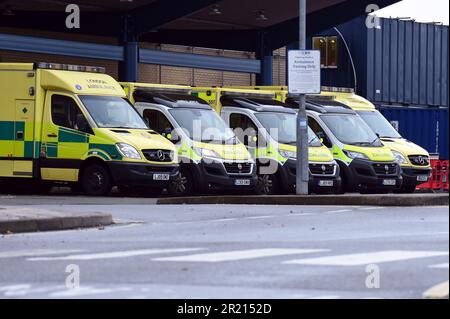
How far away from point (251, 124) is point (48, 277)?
1934 cm

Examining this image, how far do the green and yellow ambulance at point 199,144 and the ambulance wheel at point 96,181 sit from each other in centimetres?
155

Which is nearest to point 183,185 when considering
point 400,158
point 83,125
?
point 83,125

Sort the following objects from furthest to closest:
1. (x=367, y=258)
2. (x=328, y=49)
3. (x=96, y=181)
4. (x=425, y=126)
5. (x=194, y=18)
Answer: (x=328, y=49) → (x=194, y=18) → (x=425, y=126) → (x=96, y=181) → (x=367, y=258)

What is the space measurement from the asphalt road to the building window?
108 ft

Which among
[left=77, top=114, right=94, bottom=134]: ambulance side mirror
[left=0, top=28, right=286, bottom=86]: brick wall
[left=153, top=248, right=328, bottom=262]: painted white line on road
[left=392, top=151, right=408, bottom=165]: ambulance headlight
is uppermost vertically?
[left=0, top=28, right=286, bottom=86]: brick wall

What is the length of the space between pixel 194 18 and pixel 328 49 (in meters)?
10.2

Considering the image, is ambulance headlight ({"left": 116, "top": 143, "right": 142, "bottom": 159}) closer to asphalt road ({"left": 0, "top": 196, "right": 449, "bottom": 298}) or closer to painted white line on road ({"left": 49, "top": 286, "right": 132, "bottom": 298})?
asphalt road ({"left": 0, "top": 196, "right": 449, "bottom": 298})

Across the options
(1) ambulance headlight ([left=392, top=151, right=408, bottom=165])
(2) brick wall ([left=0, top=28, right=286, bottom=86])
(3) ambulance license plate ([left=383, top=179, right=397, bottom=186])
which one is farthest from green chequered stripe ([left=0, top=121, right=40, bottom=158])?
(2) brick wall ([left=0, top=28, right=286, bottom=86])

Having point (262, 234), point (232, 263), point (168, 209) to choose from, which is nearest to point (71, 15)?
point (168, 209)

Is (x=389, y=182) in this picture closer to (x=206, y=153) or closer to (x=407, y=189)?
(x=407, y=189)

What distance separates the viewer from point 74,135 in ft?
94.1

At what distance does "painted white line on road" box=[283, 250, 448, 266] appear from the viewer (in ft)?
41.1
